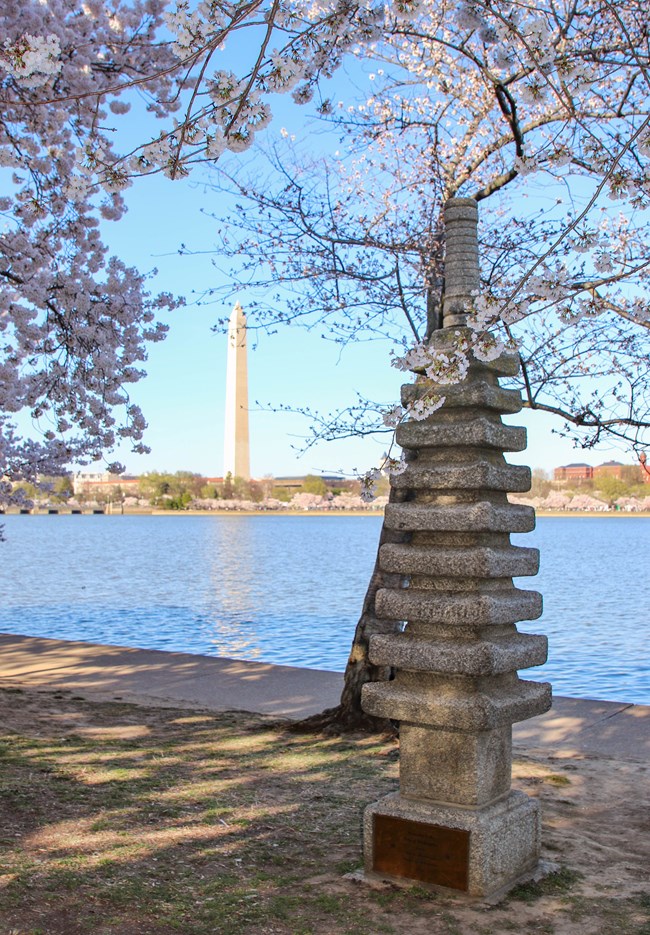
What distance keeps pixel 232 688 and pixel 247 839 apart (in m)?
6.14

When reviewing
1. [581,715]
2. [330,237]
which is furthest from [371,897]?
[330,237]

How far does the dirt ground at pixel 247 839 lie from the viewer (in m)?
5.36

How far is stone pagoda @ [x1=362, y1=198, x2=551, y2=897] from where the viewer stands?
5.71m

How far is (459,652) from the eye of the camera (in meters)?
5.70

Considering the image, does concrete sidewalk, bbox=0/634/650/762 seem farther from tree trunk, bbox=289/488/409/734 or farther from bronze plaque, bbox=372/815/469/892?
bronze plaque, bbox=372/815/469/892

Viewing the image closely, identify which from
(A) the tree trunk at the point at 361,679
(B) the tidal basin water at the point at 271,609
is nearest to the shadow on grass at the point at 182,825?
(A) the tree trunk at the point at 361,679

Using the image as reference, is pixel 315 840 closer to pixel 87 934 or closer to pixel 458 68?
pixel 87 934

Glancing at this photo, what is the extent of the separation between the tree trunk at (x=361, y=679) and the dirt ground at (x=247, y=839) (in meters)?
0.31

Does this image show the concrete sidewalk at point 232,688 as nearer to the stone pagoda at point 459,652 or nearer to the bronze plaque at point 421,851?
the stone pagoda at point 459,652

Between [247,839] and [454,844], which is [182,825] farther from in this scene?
[454,844]

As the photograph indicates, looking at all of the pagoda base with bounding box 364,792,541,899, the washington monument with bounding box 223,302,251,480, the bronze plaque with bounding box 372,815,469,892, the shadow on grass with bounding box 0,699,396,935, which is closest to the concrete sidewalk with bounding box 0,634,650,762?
the shadow on grass with bounding box 0,699,396,935

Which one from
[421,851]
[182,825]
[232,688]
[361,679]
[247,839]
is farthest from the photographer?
[232,688]

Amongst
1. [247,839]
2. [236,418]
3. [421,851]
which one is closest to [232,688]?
[247,839]

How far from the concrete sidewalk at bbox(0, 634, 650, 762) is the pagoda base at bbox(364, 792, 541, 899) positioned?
365 cm
